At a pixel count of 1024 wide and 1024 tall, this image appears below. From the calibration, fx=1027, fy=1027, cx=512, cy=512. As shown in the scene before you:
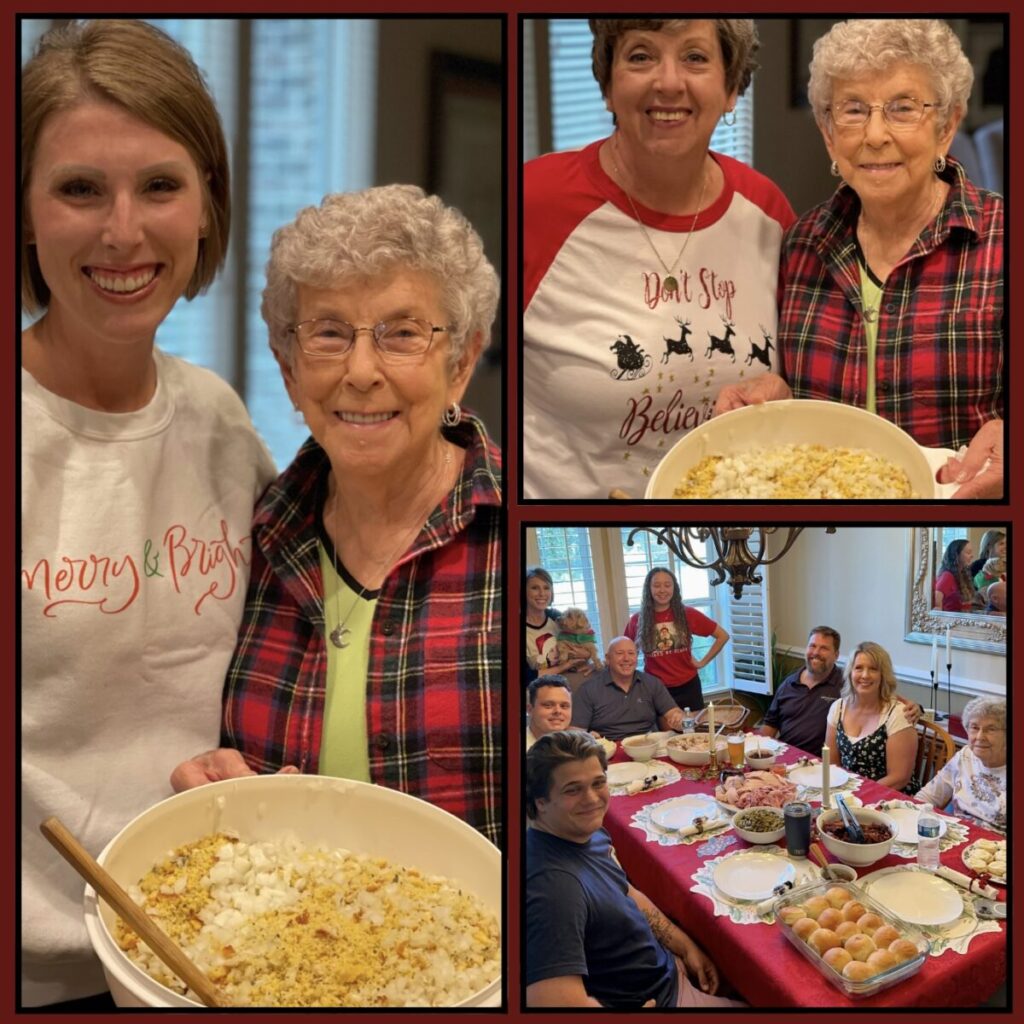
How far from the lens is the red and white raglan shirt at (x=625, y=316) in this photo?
148 cm

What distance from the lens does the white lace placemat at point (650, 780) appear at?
1.46 m

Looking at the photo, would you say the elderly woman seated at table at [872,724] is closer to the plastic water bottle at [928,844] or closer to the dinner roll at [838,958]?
the plastic water bottle at [928,844]

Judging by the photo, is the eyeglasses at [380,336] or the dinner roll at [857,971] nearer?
the dinner roll at [857,971]

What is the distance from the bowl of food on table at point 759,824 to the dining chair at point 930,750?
7.9 inches

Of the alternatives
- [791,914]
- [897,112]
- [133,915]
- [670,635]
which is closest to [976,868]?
[791,914]

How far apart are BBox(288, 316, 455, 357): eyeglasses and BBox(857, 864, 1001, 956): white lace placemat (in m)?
1.00

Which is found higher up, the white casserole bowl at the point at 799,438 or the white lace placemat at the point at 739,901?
the white casserole bowl at the point at 799,438

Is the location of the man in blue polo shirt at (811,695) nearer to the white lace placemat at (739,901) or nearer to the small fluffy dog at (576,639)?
the white lace placemat at (739,901)

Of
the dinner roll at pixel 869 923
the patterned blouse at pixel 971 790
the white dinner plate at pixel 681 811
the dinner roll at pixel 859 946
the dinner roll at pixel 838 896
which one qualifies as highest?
the patterned blouse at pixel 971 790

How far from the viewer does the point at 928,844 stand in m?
1.43

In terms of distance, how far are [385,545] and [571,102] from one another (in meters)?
0.73

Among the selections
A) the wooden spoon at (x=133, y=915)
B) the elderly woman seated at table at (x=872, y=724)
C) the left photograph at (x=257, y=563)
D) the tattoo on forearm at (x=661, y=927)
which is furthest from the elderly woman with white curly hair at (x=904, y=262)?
the wooden spoon at (x=133, y=915)

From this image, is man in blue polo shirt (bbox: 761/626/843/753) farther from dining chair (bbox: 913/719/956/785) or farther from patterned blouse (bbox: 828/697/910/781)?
dining chair (bbox: 913/719/956/785)

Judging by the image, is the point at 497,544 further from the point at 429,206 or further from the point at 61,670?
the point at 61,670
